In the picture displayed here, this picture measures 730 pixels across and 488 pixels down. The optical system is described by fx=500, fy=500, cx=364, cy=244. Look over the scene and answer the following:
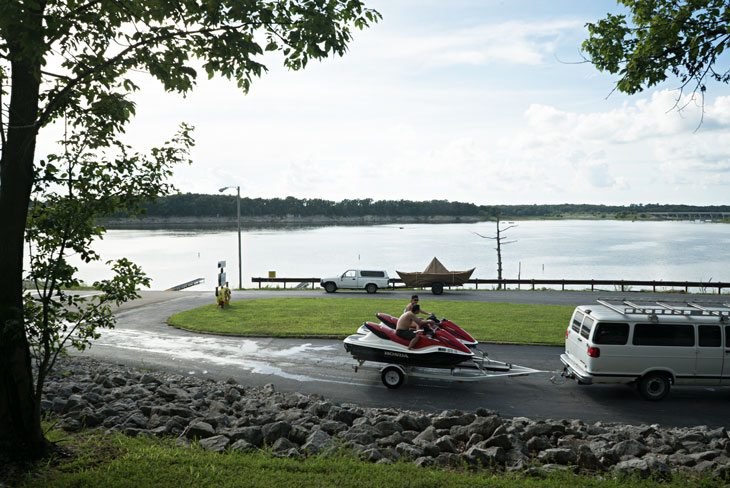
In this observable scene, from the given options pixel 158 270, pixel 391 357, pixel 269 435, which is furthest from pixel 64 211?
pixel 158 270

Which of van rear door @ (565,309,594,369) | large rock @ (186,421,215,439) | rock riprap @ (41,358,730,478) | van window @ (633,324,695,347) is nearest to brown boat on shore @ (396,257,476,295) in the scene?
van rear door @ (565,309,594,369)

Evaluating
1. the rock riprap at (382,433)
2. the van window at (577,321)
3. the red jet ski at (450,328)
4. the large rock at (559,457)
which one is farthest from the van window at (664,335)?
the large rock at (559,457)

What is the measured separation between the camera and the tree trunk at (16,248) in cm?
688

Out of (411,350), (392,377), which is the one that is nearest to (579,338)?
(411,350)

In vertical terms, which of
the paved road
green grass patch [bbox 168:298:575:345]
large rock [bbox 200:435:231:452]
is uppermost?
large rock [bbox 200:435:231:452]

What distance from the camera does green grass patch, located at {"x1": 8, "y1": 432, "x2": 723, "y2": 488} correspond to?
6.37 metres

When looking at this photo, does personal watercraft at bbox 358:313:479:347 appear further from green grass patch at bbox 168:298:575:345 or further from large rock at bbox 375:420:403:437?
large rock at bbox 375:420:403:437

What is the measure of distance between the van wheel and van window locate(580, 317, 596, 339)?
65.3 inches

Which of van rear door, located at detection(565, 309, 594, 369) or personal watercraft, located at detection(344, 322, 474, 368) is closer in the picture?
van rear door, located at detection(565, 309, 594, 369)

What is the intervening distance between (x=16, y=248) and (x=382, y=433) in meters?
6.35

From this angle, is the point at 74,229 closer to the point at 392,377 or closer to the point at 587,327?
the point at 392,377

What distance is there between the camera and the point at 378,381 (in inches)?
551

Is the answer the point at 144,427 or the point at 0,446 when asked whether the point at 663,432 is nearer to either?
the point at 144,427

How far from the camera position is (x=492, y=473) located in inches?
285
